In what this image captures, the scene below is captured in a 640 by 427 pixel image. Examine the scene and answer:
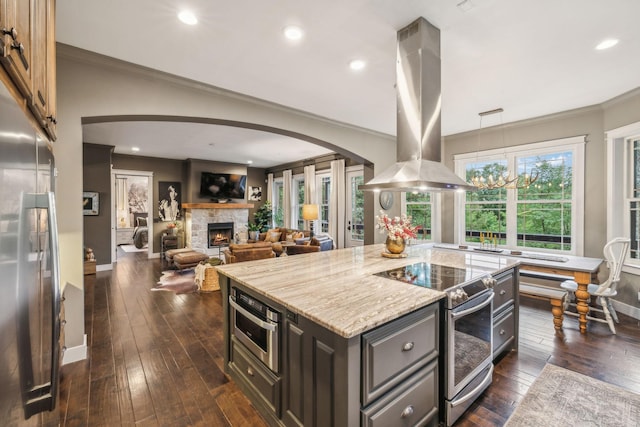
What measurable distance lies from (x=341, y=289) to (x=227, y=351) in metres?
1.24

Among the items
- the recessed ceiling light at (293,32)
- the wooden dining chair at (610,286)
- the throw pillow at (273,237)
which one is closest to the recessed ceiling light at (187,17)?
the recessed ceiling light at (293,32)

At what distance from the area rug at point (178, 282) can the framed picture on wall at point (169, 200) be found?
2652 mm

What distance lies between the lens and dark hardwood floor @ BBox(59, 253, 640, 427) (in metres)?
1.98

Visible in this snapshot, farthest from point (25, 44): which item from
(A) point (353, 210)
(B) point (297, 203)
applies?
(B) point (297, 203)

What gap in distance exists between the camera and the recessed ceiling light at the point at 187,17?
6.66 feet

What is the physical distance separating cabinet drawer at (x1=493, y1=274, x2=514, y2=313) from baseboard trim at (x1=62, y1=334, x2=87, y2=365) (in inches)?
148

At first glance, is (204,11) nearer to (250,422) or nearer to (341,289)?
(341,289)

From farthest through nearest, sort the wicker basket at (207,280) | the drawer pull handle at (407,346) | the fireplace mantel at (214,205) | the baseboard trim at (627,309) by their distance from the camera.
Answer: the fireplace mantel at (214,205) < the wicker basket at (207,280) < the baseboard trim at (627,309) < the drawer pull handle at (407,346)

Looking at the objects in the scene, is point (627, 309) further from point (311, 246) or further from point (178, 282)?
point (178, 282)

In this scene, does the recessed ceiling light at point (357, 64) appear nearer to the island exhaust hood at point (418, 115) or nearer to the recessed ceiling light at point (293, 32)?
the island exhaust hood at point (418, 115)

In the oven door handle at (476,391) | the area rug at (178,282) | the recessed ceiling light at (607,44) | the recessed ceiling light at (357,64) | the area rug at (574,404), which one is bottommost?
the area rug at (574,404)

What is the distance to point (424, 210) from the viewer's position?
5859 mm

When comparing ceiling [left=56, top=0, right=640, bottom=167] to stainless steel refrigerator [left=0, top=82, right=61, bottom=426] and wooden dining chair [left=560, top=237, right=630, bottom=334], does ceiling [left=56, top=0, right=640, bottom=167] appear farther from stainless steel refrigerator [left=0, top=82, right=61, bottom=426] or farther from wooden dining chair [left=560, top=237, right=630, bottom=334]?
wooden dining chair [left=560, top=237, right=630, bottom=334]

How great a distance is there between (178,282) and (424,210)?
5082 mm
